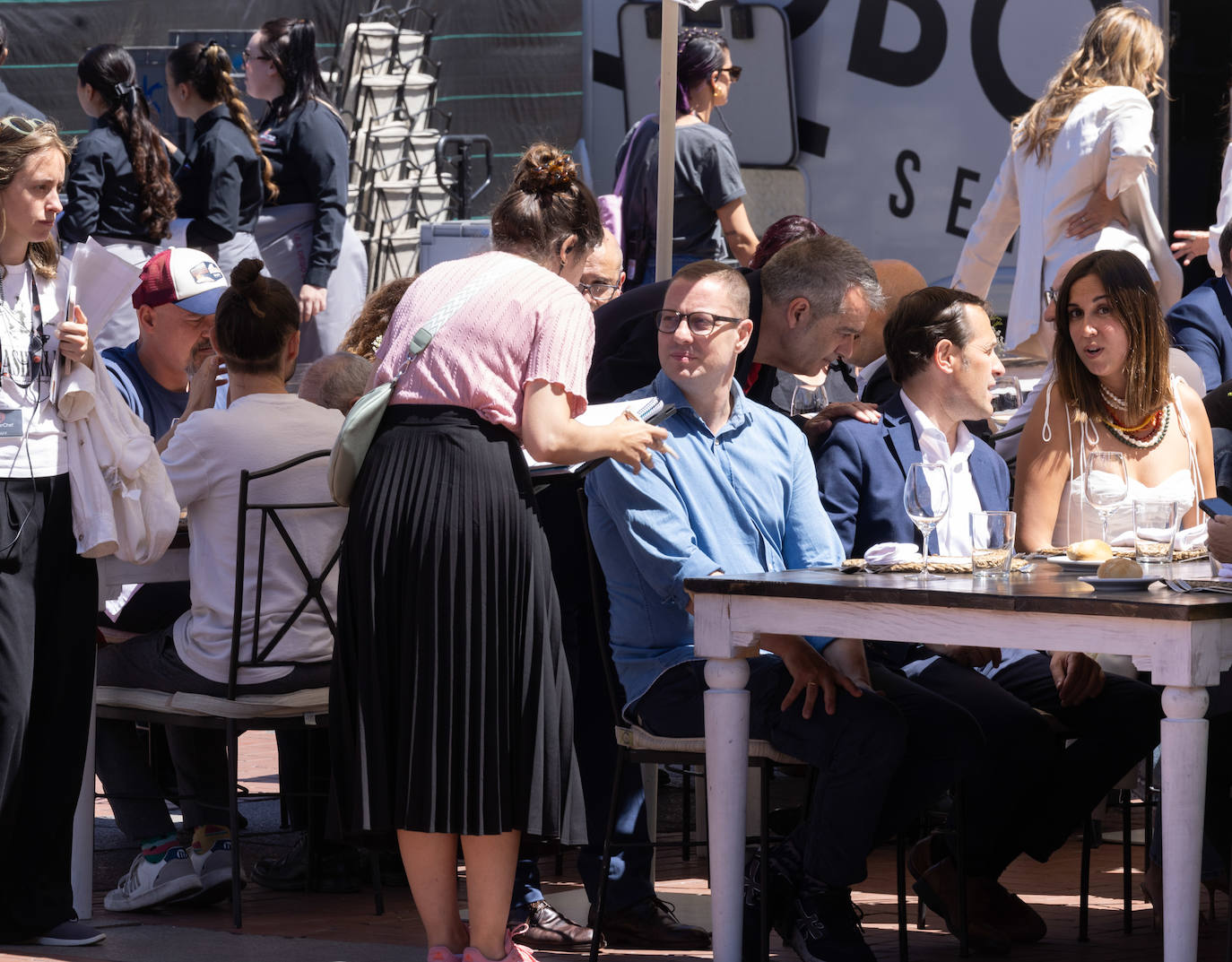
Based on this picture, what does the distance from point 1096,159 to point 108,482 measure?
11.1 ft

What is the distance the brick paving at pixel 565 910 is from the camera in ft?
12.1

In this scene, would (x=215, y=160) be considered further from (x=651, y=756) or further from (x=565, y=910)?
(x=651, y=756)

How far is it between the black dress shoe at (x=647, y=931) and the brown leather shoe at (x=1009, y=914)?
581mm

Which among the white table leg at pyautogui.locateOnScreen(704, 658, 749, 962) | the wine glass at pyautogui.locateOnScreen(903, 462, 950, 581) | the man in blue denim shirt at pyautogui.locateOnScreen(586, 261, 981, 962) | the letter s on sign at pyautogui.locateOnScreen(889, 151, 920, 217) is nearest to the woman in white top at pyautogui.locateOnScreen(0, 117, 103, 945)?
the man in blue denim shirt at pyautogui.locateOnScreen(586, 261, 981, 962)

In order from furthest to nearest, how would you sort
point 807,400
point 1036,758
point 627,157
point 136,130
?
1. point 627,157
2. point 136,130
3. point 807,400
4. point 1036,758

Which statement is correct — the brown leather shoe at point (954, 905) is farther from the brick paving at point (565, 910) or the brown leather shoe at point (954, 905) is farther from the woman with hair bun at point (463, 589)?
the woman with hair bun at point (463, 589)

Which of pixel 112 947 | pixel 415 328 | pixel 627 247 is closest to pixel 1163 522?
pixel 415 328

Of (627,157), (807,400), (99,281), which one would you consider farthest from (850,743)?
(627,157)

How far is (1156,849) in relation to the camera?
3.79 metres

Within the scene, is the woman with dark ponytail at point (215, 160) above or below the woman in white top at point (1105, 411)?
above

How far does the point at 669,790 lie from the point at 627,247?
2.22 m

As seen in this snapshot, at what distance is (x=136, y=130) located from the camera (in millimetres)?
6484

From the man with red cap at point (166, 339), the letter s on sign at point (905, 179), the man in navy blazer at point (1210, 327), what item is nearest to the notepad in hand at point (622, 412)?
the man with red cap at point (166, 339)

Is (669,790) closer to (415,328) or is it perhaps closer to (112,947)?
(112,947)
